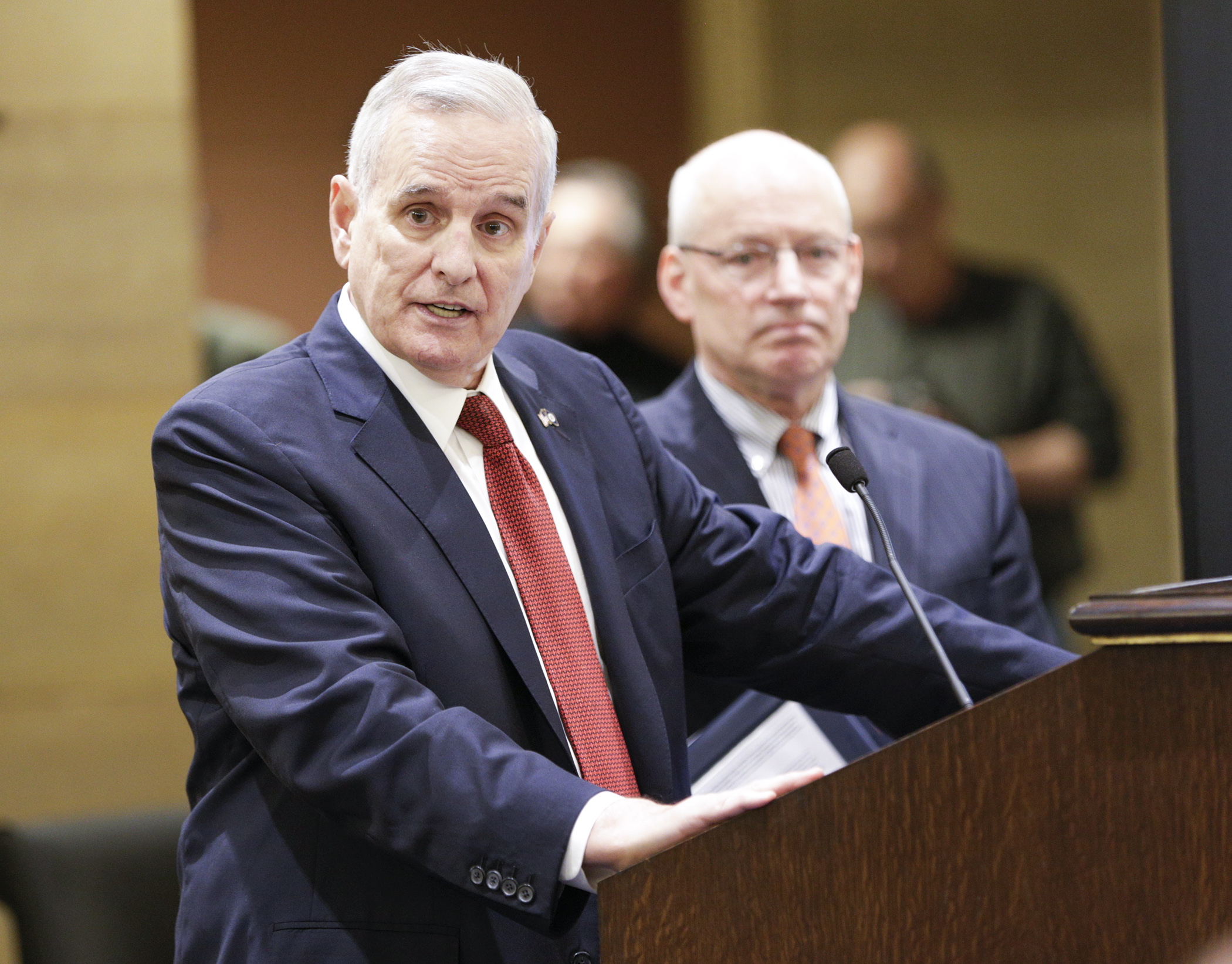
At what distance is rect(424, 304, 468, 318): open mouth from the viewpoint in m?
1.59

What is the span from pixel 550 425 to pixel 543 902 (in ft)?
2.11

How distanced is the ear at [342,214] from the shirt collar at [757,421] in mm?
897

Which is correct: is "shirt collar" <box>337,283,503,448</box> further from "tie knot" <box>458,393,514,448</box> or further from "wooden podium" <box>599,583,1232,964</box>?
"wooden podium" <box>599,583,1232,964</box>

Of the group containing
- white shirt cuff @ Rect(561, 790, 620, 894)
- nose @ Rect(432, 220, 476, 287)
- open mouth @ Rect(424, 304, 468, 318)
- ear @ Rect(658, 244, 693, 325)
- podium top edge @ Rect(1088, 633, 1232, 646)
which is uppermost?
nose @ Rect(432, 220, 476, 287)

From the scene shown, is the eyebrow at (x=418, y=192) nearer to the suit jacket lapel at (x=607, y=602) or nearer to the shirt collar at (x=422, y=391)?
the shirt collar at (x=422, y=391)

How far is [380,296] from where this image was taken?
160 centimetres

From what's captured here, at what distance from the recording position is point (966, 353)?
4.22 m

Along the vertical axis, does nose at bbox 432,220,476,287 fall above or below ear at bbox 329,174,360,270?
below

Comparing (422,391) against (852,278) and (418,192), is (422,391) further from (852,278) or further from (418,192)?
(852,278)

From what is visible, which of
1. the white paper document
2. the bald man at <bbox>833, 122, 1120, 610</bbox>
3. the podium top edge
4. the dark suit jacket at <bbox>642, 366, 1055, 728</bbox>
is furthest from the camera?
the bald man at <bbox>833, 122, 1120, 610</bbox>

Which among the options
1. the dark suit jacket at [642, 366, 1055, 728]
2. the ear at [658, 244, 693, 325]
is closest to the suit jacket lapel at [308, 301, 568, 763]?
the dark suit jacket at [642, 366, 1055, 728]

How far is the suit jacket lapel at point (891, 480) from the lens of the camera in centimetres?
235

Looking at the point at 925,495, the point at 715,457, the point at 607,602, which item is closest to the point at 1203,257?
the point at 925,495

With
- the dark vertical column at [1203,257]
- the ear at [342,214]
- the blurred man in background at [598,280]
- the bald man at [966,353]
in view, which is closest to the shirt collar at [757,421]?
the dark vertical column at [1203,257]
